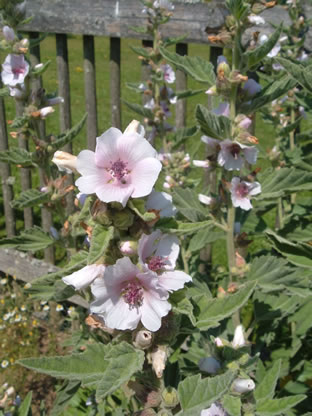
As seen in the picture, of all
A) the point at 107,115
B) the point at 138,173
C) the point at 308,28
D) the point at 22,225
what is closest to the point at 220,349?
the point at 138,173

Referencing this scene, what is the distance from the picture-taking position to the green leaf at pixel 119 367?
0.83m

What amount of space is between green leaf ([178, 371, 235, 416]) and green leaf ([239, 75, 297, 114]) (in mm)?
986

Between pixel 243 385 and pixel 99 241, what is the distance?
0.58 metres

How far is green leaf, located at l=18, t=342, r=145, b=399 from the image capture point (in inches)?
34.6

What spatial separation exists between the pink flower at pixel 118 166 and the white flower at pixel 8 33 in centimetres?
120

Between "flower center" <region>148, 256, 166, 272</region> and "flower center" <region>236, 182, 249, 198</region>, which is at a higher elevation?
"flower center" <region>148, 256, 166, 272</region>

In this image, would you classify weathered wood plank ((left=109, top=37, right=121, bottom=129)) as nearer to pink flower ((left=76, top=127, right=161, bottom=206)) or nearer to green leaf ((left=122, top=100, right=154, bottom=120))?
green leaf ((left=122, top=100, right=154, bottom=120))

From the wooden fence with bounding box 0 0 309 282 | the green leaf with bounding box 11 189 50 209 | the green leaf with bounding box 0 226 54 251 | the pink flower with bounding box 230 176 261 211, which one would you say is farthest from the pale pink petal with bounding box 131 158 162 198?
the wooden fence with bounding box 0 0 309 282

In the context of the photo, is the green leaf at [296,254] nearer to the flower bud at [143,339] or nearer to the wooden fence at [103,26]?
the flower bud at [143,339]

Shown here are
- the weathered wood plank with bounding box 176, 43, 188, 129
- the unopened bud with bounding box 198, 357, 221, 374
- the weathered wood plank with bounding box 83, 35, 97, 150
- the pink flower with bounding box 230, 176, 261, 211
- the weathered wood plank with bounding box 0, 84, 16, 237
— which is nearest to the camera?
the unopened bud with bounding box 198, 357, 221, 374

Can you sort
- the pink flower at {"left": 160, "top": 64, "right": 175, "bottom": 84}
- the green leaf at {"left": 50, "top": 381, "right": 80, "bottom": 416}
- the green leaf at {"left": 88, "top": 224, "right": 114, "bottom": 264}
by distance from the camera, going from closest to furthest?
the green leaf at {"left": 88, "top": 224, "right": 114, "bottom": 264} < the green leaf at {"left": 50, "top": 381, "right": 80, "bottom": 416} < the pink flower at {"left": 160, "top": 64, "right": 175, "bottom": 84}

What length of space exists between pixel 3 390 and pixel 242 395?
122cm

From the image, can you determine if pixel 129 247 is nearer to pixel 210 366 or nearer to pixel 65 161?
pixel 65 161

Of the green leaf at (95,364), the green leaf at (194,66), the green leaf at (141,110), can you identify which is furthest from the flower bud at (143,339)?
the green leaf at (141,110)
